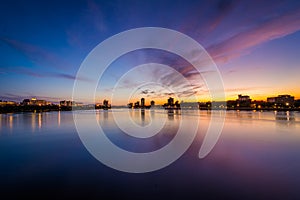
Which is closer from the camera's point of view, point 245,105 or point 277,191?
point 277,191

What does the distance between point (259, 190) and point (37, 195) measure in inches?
235

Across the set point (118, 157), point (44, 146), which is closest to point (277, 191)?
point (118, 157)

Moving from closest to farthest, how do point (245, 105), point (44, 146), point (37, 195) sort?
point (37, 195) < point (44, 146) < point (245, 105)

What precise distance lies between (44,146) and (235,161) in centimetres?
1049

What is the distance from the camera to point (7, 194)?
4.39m

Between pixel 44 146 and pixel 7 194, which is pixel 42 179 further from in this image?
pixel 44 146

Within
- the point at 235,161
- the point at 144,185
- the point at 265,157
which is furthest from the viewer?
the point at 265,157

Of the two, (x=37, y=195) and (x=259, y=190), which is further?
(x=259, y=190)

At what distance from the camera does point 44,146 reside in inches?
400

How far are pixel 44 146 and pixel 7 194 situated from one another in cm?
638

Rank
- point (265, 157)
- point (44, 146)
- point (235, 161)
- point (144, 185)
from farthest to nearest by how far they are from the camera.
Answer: point (44, 146)
point (265, 157)
point (235, 161)
point (144, 185)

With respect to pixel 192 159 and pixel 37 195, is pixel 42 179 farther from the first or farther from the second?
pixel 192 159

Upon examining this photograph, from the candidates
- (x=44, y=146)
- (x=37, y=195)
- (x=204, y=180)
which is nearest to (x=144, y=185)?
(x=204, y=180)

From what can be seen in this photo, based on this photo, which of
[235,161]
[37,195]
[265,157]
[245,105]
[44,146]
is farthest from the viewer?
[245,105]
